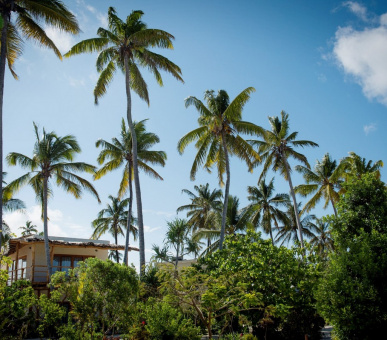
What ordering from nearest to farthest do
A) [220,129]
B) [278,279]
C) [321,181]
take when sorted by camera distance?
1. [278,279]
2. [220,129]
3. [321,181]

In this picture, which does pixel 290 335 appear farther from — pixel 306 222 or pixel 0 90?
pixel 306 222

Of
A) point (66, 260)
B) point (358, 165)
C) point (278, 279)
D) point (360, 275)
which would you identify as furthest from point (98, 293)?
point (358, 165)

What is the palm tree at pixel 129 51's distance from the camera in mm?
16906

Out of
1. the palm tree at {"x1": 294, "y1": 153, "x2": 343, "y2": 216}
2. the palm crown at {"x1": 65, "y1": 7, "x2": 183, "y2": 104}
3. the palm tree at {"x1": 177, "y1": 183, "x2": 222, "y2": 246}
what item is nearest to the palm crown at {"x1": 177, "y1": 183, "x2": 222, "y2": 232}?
the palm tree at {"x1": 177, "y1": 183, "x2": 222, "y2": 246}

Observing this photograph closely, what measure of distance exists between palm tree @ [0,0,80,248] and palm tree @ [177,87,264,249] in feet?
28.4

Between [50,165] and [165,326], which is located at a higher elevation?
[50,165]

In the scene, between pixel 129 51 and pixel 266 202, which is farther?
pixel 266 202

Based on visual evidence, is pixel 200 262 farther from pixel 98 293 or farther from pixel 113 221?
pixel 113 221

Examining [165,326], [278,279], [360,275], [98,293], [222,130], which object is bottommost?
[165,326]

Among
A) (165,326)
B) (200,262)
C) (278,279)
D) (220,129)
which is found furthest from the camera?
(220,129)

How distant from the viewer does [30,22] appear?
13.6 metres

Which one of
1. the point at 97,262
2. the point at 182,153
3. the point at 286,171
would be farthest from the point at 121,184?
the point at 97,262

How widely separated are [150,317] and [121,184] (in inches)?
622

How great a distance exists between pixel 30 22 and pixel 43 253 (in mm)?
14060
